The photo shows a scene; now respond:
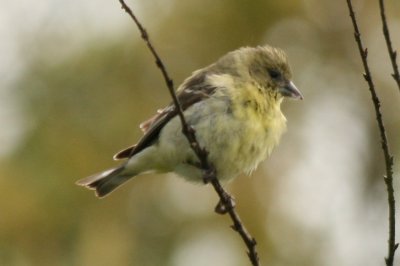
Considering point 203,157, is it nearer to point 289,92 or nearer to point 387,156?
point 387,156

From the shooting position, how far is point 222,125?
18.8 ft

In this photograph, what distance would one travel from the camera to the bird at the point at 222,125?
18.9 feet

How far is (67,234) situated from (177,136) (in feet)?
18.2

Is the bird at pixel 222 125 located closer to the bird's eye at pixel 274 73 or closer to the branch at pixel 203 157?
the bird's eye at pixel 274 73

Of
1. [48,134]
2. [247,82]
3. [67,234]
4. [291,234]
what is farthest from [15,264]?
[247,82]

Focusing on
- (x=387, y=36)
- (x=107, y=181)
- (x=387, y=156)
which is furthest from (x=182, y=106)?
(x=387, y=36)

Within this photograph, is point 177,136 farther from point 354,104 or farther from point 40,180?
point 354,104

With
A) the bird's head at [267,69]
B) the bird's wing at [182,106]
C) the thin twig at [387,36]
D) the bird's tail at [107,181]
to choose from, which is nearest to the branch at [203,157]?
the thin twig at [387,36]

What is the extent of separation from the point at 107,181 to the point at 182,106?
85 cm

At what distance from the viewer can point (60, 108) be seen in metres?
11.7

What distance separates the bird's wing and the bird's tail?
18 cm

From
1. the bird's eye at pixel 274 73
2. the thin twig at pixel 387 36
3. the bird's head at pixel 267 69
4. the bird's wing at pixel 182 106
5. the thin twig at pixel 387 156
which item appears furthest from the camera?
the bird's eye at pixel 274 73

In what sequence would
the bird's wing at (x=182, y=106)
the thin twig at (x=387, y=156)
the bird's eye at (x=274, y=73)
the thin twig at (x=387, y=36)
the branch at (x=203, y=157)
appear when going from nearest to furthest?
the thin twig at (x=387, y=36), the thin twig at (x=387, y=156), the branch at (x=203, y=157), the bird's wing at (x=182, y=106), the bird's eye at (x=274, y=73)

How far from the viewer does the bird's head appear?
6.30 m
